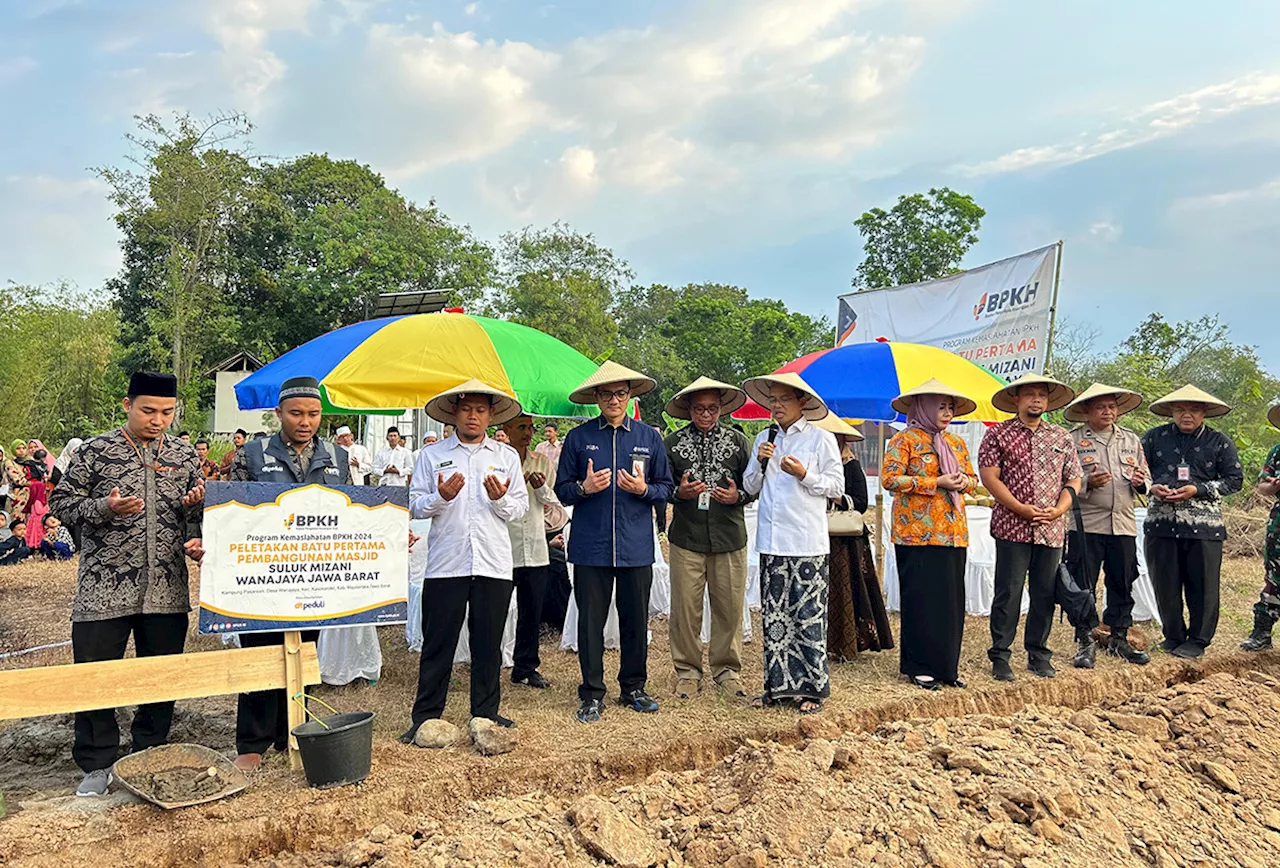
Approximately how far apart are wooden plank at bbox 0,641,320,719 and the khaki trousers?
2.08 meters

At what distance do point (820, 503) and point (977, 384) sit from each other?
2377 millimetres

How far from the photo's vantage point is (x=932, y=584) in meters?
5.05

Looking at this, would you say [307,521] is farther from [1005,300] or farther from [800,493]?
[1005,300]

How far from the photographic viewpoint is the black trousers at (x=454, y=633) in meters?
4.25

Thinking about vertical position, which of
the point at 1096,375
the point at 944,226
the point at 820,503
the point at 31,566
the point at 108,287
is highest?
the point at 944,226

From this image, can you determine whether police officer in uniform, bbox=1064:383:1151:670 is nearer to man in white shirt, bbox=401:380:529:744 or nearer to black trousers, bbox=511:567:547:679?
black trousers, bbox=511:567:547:679

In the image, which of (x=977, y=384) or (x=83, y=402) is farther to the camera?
(x=83, y=402)

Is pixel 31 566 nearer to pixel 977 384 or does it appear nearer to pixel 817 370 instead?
pixel 817 370

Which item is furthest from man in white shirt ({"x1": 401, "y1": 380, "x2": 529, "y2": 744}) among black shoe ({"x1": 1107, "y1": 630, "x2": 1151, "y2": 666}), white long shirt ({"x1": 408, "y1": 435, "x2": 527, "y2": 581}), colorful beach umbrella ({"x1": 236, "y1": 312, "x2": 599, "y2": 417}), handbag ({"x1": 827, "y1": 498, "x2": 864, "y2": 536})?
black shoe ({"x1": 1107, "y1": 630, "x2": 1151, "y2": 666})

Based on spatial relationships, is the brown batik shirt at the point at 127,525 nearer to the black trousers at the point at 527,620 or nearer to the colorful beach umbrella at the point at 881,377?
the black trousers at the point at 527,620

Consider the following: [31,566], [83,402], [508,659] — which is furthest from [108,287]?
[508,659]

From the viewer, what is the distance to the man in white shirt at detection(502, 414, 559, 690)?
530cm

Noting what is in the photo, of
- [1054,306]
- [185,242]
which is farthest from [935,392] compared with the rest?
[185,242]

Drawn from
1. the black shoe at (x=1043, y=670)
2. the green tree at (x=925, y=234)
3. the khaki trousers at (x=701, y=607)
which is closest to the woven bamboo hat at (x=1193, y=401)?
the black shoe at (x=1043, y=670)
